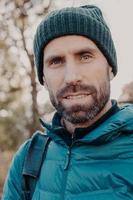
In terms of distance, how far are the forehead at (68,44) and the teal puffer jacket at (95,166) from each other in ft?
1.29

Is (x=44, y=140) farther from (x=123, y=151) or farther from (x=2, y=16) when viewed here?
(x=2, y=16)

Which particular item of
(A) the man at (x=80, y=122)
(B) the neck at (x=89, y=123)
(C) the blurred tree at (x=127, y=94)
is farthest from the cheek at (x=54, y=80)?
(C) the blurred tree at (x=127, y=94)

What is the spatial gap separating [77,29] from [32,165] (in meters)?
0.75

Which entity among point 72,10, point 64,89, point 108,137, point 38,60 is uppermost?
point 72,10

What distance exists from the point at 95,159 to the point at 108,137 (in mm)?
124

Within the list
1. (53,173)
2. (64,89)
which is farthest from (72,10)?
(53,173)

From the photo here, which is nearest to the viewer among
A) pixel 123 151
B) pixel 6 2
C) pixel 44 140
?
pixel 123 151

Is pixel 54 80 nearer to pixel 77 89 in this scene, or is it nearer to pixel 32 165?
pixel 77 89

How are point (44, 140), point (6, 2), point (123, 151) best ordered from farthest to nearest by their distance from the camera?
1. point (6, 2)
2. point (44, 140)
3. point (123, 151)

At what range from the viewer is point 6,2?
53.8ft

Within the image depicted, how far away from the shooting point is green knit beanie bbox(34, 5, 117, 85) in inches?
100

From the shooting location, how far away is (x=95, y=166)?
2268mm

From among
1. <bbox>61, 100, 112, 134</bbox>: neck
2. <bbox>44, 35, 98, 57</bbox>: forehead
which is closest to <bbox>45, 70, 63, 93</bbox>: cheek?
<bbox>44, 35, 98, 57</bbox>: forehead

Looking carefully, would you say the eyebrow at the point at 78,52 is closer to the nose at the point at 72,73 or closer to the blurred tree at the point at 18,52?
the nose at the point at 72,73
